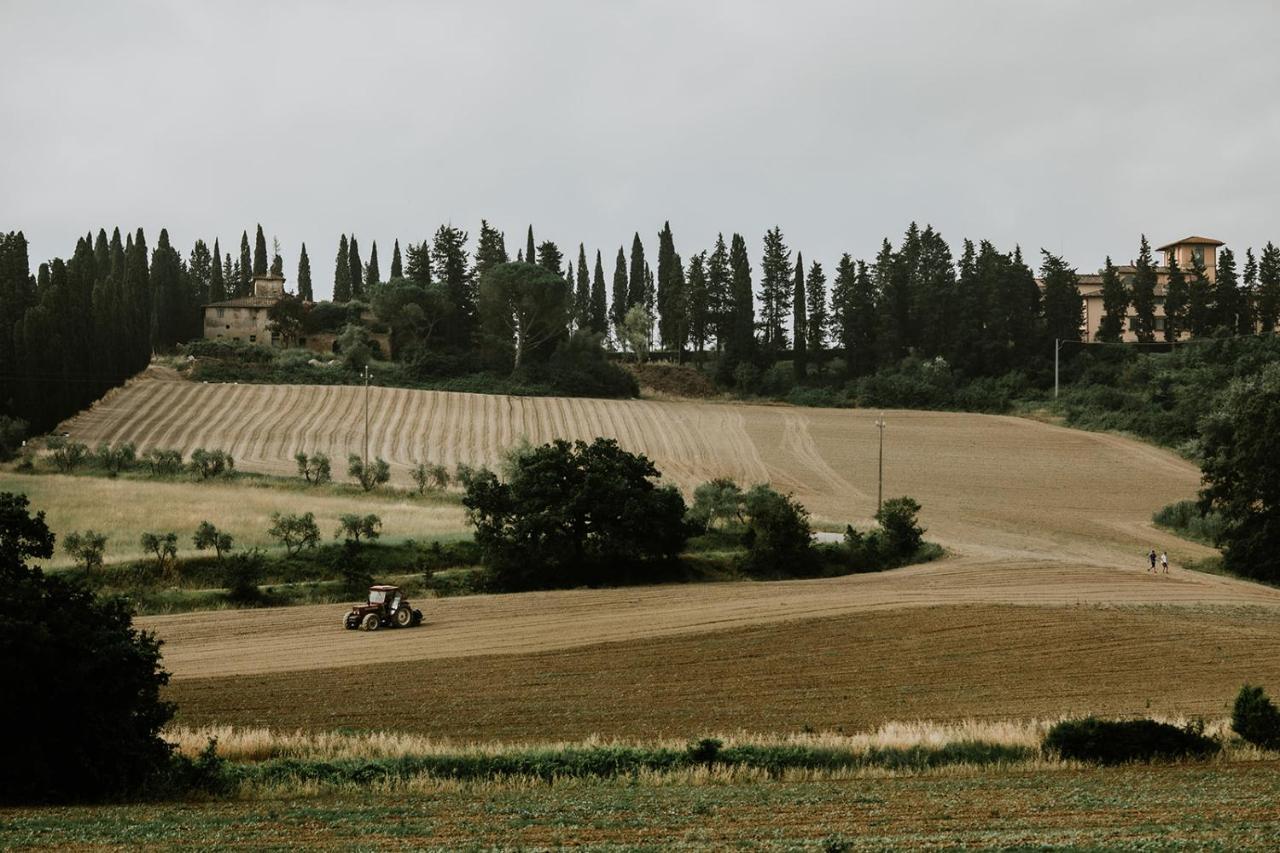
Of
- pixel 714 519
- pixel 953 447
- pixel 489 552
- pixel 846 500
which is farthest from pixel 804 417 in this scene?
pixel 489 552

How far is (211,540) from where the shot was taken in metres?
44.4

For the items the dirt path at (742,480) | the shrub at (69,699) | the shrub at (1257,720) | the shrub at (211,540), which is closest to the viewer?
the shrub at (69,699)

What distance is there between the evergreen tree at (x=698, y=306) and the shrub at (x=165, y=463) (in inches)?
2690

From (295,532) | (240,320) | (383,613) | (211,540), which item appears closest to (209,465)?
(295,532)

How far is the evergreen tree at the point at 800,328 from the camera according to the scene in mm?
120425

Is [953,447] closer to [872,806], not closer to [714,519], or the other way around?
[714,519]

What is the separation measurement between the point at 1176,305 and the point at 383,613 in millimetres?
97368

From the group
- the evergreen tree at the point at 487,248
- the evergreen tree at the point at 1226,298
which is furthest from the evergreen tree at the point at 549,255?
the evergreen tree at the point at 1226,298

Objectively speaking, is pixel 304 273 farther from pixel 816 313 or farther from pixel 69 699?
pixel 69 699

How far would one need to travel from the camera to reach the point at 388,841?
14.2 m

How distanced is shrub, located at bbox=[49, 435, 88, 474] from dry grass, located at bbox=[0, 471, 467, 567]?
205 cm

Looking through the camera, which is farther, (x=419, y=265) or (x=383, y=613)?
(x=419, y=265)

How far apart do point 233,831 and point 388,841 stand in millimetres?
2281

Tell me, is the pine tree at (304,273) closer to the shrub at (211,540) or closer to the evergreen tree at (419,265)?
the evergreen tree at (419,265)
